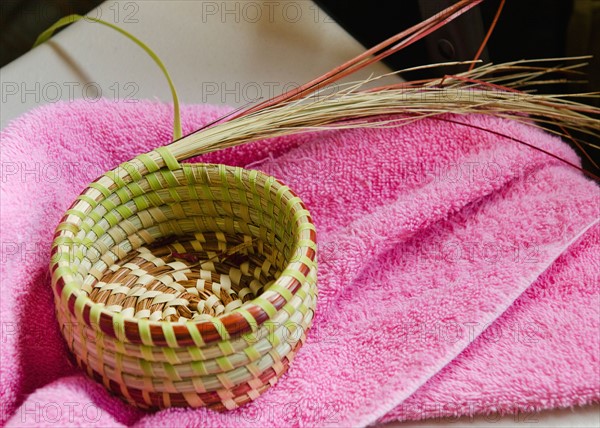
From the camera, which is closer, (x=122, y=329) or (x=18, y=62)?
(x=122, y=329)

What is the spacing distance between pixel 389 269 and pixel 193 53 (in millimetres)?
477

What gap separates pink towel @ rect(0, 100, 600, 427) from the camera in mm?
669

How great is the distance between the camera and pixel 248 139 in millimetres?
821

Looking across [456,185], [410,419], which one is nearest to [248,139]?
[456,185]

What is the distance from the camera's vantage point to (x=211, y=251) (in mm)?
820

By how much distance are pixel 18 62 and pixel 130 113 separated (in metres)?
0.27

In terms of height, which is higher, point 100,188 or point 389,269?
point 100,188

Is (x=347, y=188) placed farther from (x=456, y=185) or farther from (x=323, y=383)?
(x=323, y=383)

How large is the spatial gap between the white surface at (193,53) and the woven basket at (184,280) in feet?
0.88
